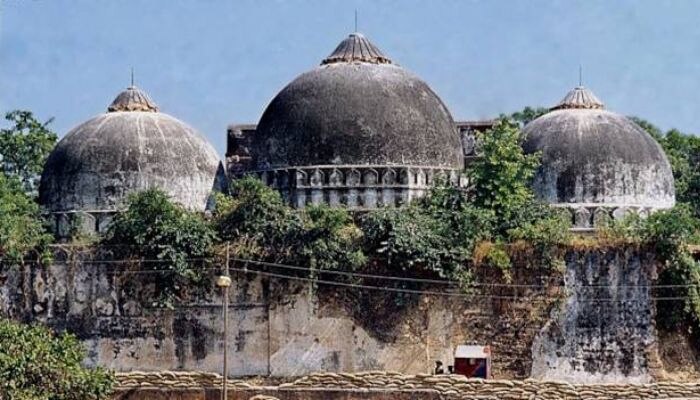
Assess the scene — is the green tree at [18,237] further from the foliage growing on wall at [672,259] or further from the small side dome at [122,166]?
the foliage growing on wall at [672,259]

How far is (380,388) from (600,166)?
288 inches

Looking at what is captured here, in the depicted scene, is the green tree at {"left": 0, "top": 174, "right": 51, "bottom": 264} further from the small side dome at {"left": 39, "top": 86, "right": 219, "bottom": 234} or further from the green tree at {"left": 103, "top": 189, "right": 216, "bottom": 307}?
the green tree at {"left": 103, "top": 189, "right": 216, "bottom": 307}

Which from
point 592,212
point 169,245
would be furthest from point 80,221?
point 592,212

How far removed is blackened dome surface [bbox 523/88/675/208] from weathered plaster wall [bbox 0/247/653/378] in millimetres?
2356

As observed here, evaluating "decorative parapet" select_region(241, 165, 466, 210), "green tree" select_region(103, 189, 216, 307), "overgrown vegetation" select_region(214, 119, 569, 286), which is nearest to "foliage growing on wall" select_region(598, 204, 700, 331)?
"overgrown vegetation" select_region(214, 119, 569, 286)

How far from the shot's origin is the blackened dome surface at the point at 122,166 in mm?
35375

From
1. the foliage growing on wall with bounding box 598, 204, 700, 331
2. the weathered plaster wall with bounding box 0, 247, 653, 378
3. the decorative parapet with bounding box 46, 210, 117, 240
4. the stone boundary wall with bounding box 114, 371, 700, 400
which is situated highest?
the decorative parapet with bounding box 46, 210, 117, 240

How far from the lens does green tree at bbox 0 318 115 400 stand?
2895 cm

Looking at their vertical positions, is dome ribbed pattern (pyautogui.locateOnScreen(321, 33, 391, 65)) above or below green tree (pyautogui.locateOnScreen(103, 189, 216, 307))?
above

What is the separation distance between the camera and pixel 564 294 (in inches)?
1284

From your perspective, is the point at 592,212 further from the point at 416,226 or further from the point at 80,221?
the point at 80,221

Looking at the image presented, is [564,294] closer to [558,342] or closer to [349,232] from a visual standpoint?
[558,342]

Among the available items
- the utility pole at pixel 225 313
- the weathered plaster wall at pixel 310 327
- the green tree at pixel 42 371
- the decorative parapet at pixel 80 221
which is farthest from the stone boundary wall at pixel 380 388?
the decorative parapet at pixel 80 221

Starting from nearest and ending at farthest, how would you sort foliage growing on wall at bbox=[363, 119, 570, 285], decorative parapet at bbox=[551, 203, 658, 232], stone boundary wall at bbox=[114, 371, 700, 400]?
stone boundary wall at bbox=[114, 371, 700, 400] → foliage growing on wall at bbox=[363, 119, 570, 285] → decorative parapet at bbox=[551, 203, 658, 232]
